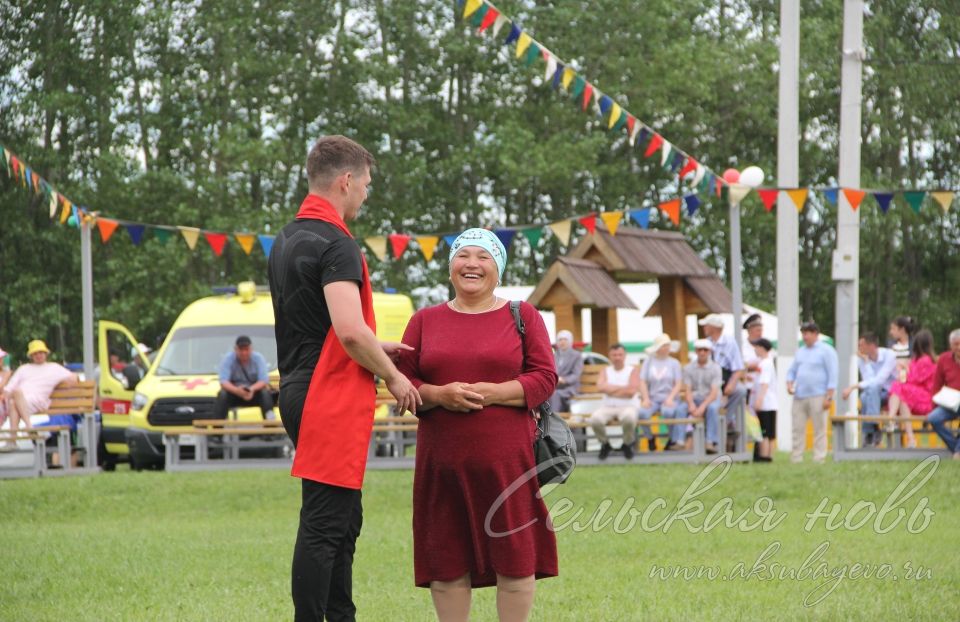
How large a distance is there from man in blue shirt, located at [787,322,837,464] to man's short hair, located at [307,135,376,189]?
1259 centimetres

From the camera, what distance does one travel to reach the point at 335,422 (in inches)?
228

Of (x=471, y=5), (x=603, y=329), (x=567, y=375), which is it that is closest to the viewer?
(x=471, y=5)

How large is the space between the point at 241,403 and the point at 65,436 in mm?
2072

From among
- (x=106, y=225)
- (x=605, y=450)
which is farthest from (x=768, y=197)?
(x=106, y=225)

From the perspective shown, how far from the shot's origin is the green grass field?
26.1ft

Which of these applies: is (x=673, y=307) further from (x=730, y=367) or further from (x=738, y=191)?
(x=738, y=191)

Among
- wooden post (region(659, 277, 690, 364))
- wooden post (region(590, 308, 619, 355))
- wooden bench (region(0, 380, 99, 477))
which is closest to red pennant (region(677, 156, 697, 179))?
wooden post (region(590, 308, 619, 355))

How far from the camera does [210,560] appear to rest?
10414mm

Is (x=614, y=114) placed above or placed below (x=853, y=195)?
above

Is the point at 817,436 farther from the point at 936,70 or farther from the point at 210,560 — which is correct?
the point at 936,70

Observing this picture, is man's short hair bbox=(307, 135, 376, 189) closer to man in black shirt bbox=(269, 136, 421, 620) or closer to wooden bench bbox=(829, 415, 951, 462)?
man in black shirt bbox=(269, 136, 421, 620)

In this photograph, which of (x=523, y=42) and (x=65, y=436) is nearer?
(x=523, y=42)

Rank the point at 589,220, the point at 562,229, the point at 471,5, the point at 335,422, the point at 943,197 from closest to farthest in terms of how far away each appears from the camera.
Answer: the point at 335,422
the point at 943,197
the point at 471,5
the point at 562,229
the point at 589,220

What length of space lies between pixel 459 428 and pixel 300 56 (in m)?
35.5
